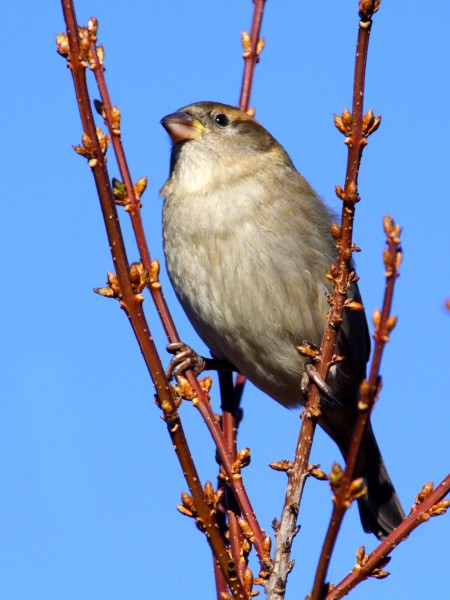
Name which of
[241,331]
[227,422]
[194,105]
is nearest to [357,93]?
[227,422]

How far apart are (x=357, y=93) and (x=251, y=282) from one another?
184 cm

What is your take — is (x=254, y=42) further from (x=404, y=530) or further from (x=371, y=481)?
(x=371, y=481)

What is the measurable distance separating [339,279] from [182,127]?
223 centimetres

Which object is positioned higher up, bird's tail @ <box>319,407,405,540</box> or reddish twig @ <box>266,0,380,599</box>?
bird's tail @ <box>319,407,405,540</box>

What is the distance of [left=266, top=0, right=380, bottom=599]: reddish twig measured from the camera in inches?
91.9

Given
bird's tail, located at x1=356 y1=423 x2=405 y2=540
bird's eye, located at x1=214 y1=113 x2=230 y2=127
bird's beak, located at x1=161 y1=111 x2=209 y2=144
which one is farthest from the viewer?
bird's tail, located at x1=356 y1=423 x2=405 y2=540

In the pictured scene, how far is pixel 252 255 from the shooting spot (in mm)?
4090

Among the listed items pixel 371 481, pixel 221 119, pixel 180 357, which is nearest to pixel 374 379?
pixel 180 357

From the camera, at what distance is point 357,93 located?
93.2 inches

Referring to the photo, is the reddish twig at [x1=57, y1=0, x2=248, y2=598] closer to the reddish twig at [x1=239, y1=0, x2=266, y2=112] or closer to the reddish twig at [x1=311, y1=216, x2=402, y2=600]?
the reddish twig at [x1=311, y1=216, x2=402, y2=600]

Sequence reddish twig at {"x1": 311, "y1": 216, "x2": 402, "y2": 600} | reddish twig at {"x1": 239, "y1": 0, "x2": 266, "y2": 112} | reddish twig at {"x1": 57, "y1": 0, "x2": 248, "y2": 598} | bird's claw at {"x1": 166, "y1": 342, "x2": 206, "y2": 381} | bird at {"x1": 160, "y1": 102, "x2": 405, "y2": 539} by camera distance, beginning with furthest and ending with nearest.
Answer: bird at {"x1": 160, "y1": 102, "x2": 405, "y2": 539}
reddish twig at {"x1": 239, "y1": 0, "x2": 266, "y2": 112}
bird's claw at {"x1": 166, "y1": 342, "x2": 206, "y2": 381}
reddish twig at {"x1": 57, "y1": 0, "x2": 248, "y2": 598}
reddish twig at {"x1": 311, "y1": 216, "x2": 402, "y2": 600}

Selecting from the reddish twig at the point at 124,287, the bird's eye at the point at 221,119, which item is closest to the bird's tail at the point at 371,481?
the bird's eye at the point at 221,119

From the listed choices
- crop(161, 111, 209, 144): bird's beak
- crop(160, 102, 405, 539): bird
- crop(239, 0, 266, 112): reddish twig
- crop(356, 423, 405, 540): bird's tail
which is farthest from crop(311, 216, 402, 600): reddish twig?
crop(356, 423, 405, 540): bird's tail

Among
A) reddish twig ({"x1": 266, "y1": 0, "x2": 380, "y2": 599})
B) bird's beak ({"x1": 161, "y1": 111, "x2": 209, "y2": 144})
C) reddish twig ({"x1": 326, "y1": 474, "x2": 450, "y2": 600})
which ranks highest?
bird's beak ({"x1": 161, "y1": 111, "x2": 209, "y2": 144})
